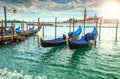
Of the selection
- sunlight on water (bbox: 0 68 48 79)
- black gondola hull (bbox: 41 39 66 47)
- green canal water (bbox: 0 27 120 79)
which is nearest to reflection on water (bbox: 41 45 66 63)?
green canal water (bbox: 0 27 120 79)

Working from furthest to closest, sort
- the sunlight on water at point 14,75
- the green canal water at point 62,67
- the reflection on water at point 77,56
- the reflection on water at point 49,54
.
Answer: the reflection on water at point 49,54 < the reflection on water at point 77,56 < the green canal water at point 62,67 < the sunlight on water at point 14,75

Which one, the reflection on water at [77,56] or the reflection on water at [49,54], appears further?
the reflection on water at [49,54]

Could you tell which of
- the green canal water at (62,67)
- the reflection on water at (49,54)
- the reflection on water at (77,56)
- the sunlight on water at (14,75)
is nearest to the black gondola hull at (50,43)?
the reflection on water at (49,54)

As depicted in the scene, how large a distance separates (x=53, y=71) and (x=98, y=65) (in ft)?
11.5

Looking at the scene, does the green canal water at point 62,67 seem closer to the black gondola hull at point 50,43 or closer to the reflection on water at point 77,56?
the reflection on water at point 77,56

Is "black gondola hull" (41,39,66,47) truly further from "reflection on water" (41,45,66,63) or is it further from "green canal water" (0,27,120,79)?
"green canal water" (0,27,120,79)

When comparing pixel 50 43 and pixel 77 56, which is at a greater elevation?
pixel 50 43

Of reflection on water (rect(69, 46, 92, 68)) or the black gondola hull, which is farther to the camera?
the black gondola hull

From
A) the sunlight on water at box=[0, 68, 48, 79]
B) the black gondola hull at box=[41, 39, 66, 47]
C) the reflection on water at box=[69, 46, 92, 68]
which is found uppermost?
the black gondola hull at box=[41, 39, 66, 47]

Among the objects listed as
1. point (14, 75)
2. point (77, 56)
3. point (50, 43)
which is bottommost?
point (14, 75)

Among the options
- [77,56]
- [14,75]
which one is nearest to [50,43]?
[77,56]

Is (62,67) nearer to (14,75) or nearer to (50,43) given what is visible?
(14,75)

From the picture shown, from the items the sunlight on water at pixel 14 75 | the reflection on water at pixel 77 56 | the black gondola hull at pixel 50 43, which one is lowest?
the sunlight on water at pixel 14 75

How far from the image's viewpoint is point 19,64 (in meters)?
13.9
